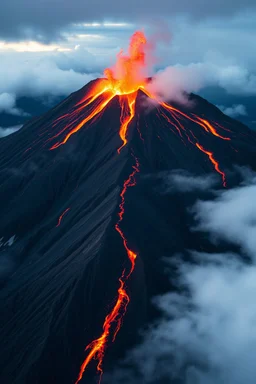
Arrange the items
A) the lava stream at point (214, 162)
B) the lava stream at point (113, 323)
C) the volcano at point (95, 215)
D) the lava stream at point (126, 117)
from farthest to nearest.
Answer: the lava stream at point (126, 117), the lava stream at point (214, 162), the volcano at point (95, 215), the lava stream at point (113, 323)

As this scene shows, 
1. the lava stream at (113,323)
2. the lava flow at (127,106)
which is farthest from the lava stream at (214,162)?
the lava stream at (113,323)

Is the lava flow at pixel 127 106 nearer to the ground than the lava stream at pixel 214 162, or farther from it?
farther from it

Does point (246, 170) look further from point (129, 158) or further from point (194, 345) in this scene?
point (194, 345)

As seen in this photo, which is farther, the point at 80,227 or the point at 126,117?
the point at 126,117

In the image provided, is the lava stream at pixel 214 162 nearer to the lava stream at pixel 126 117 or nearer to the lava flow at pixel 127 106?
the lava flow at pixel 127 106

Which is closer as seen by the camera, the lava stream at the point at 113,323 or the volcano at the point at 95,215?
the lava stream at the point at 113,323

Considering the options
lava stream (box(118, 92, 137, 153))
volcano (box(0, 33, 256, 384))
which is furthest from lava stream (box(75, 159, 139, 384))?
lava stream (box(118, 92, 137, 153))

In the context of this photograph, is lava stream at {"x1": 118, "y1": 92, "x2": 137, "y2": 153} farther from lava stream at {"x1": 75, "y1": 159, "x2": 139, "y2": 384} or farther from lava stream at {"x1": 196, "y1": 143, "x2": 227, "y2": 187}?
lava stream at {"x1": 75, "y1": 159, "x2": 139, "y2": 384}

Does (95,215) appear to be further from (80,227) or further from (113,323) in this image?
(113,323)

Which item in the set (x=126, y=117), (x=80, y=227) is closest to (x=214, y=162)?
(x=126, y=117)
